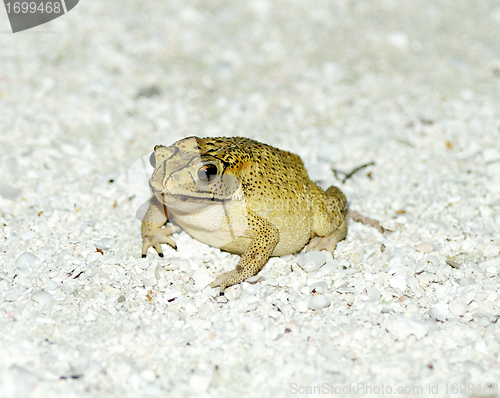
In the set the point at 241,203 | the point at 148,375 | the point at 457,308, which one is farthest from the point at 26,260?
the point at 457,308

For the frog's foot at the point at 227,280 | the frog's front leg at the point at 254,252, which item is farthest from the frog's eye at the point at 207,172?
the frog's foot at the point at 227,280

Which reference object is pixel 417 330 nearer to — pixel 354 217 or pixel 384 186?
pixel 354 217

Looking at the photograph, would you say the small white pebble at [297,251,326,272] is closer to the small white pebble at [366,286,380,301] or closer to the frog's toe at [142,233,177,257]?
the small white pebble at [366,286,380,301]

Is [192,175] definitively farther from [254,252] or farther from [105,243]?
[105,243]

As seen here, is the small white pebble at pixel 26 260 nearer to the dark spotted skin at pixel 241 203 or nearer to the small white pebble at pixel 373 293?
the dark spotted skin at pixel 241 203

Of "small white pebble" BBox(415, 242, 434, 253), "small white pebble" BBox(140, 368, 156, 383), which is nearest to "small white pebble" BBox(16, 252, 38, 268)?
"small white pebble" BBox(140, 368, 156, 383)
